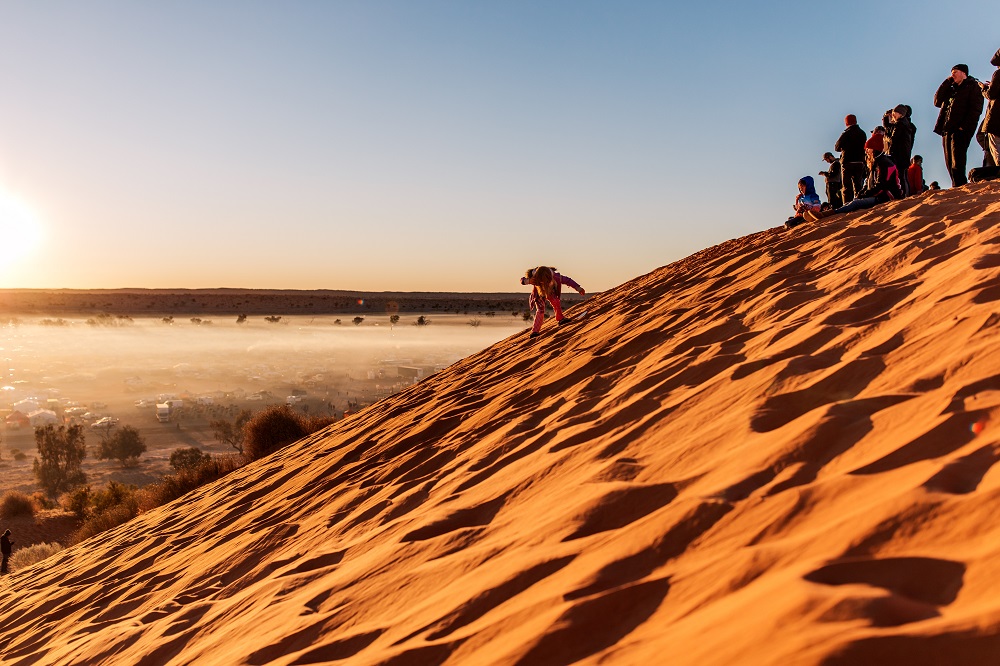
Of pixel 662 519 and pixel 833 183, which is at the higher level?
pixel 833 183

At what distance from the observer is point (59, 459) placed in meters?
19.8

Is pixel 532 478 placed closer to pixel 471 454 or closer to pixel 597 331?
pixel 471 454

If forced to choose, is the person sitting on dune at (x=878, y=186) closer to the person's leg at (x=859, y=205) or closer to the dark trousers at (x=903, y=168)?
the person's leg at (x=859, y=205)

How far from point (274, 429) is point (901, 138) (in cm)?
1048

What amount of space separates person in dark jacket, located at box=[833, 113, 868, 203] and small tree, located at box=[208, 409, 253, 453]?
16541 mm

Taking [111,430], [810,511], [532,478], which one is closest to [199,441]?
[111,430]

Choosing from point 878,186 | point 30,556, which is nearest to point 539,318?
point 878,186

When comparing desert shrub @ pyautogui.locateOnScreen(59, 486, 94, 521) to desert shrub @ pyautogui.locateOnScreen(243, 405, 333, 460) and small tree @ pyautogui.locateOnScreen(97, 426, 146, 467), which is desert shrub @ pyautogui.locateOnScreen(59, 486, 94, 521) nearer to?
desert shrub @ pyautogui.locateOnScreen(243, 405, 333, 460)

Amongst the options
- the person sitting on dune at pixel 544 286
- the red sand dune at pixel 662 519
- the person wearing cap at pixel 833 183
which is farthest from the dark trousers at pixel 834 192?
the red sand dune at pixel 662 519

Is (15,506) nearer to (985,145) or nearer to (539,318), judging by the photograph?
(539,318)

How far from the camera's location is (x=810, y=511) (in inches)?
74.0

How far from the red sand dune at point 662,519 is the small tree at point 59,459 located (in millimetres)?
15182

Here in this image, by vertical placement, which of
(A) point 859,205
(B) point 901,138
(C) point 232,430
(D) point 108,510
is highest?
(B) point 901,138

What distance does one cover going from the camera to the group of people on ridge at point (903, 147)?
8.23 m
